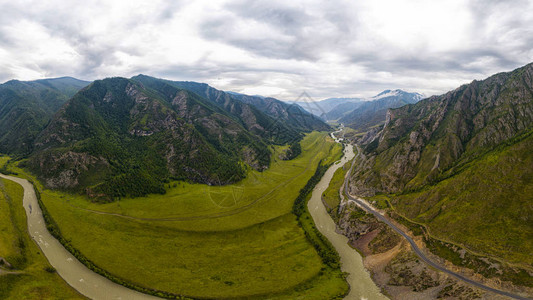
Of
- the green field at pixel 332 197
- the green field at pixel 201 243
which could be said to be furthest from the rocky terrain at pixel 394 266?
the green field at pixel 201 243

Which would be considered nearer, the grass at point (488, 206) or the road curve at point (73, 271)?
the road curve at point (73, 271)

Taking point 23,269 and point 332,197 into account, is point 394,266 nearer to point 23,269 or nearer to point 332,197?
point 332,197

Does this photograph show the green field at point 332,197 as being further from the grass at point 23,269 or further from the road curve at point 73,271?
the grass at point 23,269

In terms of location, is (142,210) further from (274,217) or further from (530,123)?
(530,123)

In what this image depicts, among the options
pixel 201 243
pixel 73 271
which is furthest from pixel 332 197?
pixel 73 271

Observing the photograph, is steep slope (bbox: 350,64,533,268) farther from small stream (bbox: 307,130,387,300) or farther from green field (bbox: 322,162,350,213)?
small stream (bbox: 307,130,387,300)

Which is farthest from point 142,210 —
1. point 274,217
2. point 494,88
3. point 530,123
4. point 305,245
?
point 494,88
